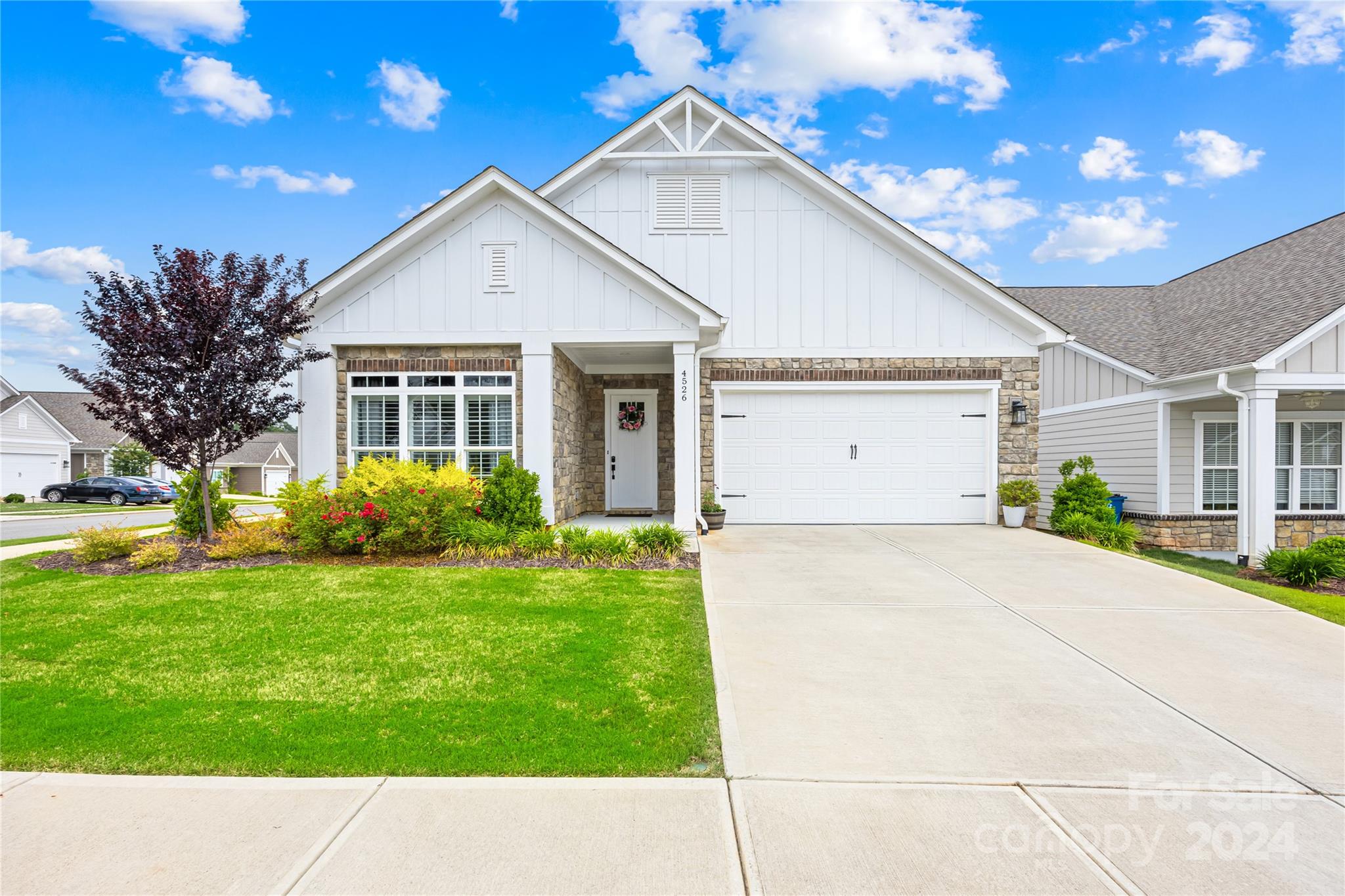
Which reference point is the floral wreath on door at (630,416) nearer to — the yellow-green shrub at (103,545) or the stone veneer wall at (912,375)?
the stone veneer wall at (912,375)

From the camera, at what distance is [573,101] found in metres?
16.4

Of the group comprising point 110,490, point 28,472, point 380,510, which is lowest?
point 110,490

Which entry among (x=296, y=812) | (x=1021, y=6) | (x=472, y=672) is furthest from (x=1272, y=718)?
(x=1021, y=6)

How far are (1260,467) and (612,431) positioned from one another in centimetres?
1069

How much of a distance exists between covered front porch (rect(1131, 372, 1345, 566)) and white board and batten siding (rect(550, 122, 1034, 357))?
4.02 metres

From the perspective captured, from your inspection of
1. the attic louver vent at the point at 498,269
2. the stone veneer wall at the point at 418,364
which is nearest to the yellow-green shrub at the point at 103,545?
the stone veneer wall at the point at 418,364

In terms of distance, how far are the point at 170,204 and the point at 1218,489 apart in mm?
23767

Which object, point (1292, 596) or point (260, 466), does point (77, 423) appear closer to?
point (260, 466)

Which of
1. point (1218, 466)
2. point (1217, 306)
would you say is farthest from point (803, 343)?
point (1217, 306)

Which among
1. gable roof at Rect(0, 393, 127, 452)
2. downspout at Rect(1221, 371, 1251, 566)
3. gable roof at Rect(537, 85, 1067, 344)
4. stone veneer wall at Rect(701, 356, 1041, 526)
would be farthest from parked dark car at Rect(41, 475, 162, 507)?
downspout at Rect(1221, 371, 1251, 566)

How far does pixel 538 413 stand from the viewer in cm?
982

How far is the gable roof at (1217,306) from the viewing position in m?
11.1

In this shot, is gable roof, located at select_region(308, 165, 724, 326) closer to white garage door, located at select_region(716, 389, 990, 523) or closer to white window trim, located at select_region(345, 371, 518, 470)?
white window trim, located at select_region(345, 371, 518, 470)

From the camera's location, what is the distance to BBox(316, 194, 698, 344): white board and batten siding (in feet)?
31.9
